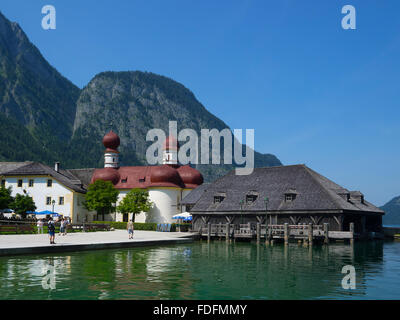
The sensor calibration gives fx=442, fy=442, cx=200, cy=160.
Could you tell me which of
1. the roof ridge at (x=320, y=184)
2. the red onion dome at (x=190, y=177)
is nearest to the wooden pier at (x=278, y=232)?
the roof ridge at (x=320, y=184)

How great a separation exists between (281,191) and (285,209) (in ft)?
→ 12.7

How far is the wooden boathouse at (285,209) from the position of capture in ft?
151

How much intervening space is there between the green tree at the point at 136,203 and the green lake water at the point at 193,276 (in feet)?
134

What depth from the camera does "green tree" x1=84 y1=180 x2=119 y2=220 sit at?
7431 centimetres

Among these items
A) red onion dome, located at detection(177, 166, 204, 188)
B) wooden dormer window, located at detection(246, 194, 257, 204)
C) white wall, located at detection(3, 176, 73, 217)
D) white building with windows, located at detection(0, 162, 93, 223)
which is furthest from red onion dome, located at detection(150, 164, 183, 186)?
wooden dormer window, located at detection(246, 194, 257, 204)

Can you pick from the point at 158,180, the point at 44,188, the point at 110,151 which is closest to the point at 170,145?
the point at 158,180

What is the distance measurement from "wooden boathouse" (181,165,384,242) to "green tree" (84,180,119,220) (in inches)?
879

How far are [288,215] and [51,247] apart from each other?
28.0 metres

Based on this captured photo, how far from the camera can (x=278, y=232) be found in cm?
4572

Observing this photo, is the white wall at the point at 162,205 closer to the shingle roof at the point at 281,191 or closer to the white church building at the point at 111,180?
the white church building at the point at 111,180
